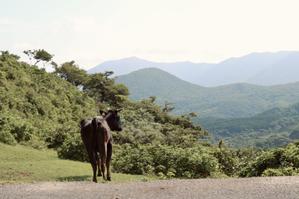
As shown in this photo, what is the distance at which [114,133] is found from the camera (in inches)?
1770

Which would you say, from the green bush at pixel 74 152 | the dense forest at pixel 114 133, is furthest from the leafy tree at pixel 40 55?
the green bush at pixel 74 152

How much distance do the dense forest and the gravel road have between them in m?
4.78

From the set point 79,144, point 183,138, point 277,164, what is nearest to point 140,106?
point 183,138

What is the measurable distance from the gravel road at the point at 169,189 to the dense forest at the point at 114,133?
15.7 feet

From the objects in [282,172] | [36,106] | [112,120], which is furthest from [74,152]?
[36,106]

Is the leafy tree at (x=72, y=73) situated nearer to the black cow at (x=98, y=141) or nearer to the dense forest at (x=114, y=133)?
the dense forest at (x=114, y=133)

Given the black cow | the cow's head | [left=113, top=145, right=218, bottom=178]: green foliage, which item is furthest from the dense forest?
the black cow

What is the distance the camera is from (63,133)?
113 feet

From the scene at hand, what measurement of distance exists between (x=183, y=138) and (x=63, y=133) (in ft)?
68.3

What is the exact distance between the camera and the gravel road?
44.2ft

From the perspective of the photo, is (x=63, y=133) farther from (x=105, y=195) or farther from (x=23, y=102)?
(x=105, y=195)

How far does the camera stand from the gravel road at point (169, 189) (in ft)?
44.2

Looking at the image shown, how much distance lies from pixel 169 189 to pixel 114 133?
30.7 meters

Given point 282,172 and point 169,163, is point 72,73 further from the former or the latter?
point 282,172
